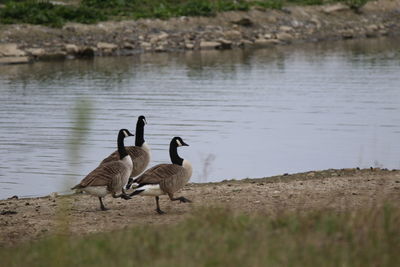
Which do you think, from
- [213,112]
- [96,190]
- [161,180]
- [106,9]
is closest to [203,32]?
[106,9]

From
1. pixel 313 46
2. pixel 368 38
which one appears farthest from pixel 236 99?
pixel 368 38

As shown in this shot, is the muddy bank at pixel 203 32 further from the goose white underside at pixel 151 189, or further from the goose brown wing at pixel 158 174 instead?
the goose white underside at pixel 151 189

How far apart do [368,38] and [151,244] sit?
162ft

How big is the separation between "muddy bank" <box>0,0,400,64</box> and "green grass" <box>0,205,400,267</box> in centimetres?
3565

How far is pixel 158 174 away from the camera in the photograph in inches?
489

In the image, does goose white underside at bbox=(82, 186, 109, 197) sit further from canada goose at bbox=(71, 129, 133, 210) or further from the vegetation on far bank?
the vegetation on far bank

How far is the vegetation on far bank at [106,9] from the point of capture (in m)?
46.6

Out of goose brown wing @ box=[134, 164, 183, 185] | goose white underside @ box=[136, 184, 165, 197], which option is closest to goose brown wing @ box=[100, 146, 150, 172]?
goose brown wing @ box=[134, 164, 183, 185]

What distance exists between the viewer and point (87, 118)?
5.46 metres

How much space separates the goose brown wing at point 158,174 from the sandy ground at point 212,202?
504mm

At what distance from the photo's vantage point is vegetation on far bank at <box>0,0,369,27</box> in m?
46.6

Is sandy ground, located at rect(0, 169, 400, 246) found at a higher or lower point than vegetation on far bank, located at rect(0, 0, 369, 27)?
lower

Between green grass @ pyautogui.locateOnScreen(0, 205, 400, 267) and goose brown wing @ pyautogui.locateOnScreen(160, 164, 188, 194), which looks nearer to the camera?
green grass @ pyautogui.locateOnScreen(0, 205, 400, 267)

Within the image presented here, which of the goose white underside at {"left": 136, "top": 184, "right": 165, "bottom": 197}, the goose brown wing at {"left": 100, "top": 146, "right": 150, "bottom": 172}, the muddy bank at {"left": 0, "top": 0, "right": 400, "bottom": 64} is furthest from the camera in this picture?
the muddy bank at {"left": 0, "top": 0, "right": 400, "bottom": 64}
